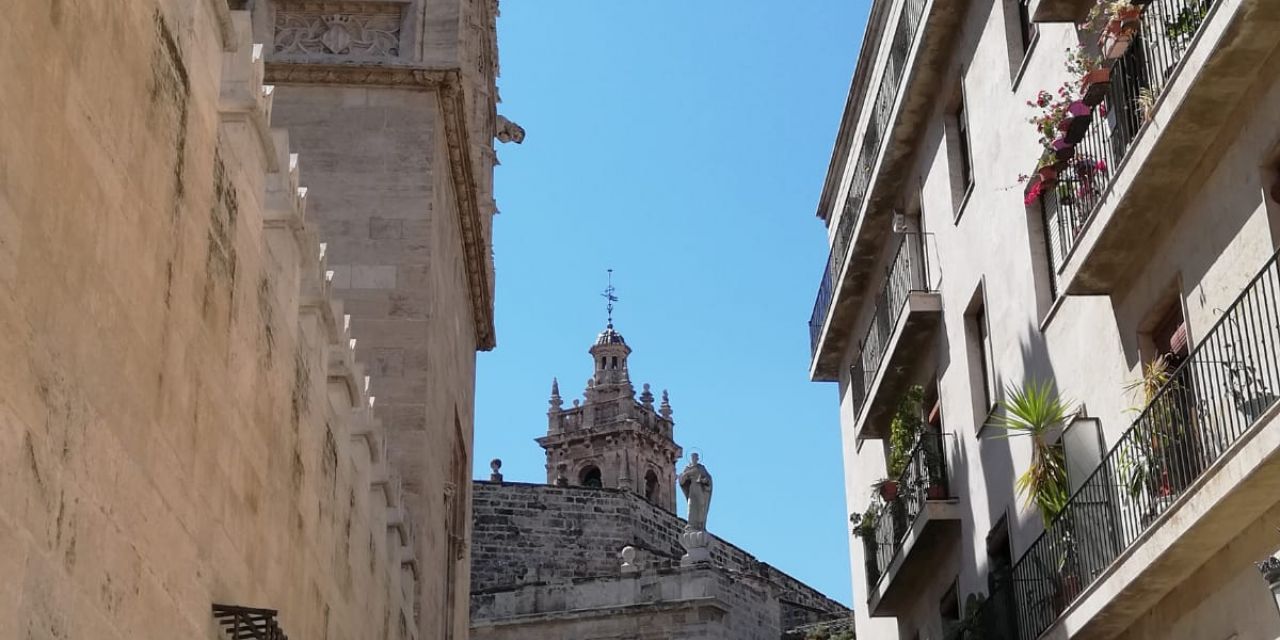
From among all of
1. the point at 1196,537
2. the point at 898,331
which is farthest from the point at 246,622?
the point at 898,331

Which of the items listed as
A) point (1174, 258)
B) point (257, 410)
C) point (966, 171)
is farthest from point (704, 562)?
point (257, 410)

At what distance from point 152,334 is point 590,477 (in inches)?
2256

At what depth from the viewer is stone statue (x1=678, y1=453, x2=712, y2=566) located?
121 feet

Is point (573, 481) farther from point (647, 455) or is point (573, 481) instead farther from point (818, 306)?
point (818, 306)

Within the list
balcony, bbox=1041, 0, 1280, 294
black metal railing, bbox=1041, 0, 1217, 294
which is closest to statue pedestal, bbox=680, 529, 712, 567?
black metal railing, bbox=1041, 0, 1217, 294

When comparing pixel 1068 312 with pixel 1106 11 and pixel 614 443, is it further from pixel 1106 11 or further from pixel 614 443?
pixel 614 443

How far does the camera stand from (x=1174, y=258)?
39.5 ft

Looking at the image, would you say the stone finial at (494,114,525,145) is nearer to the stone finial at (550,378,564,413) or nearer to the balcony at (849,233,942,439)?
the balcony at (849,233,942,439)

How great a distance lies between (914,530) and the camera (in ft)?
58.3

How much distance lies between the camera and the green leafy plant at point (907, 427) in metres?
18.3

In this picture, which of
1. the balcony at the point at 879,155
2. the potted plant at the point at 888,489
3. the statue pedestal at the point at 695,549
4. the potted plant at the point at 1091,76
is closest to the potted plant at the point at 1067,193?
the potted plant at the point at 1091,76

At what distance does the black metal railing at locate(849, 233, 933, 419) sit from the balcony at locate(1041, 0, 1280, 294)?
16.0 feet

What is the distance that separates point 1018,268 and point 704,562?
2106 cm

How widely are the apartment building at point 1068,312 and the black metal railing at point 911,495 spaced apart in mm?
33
